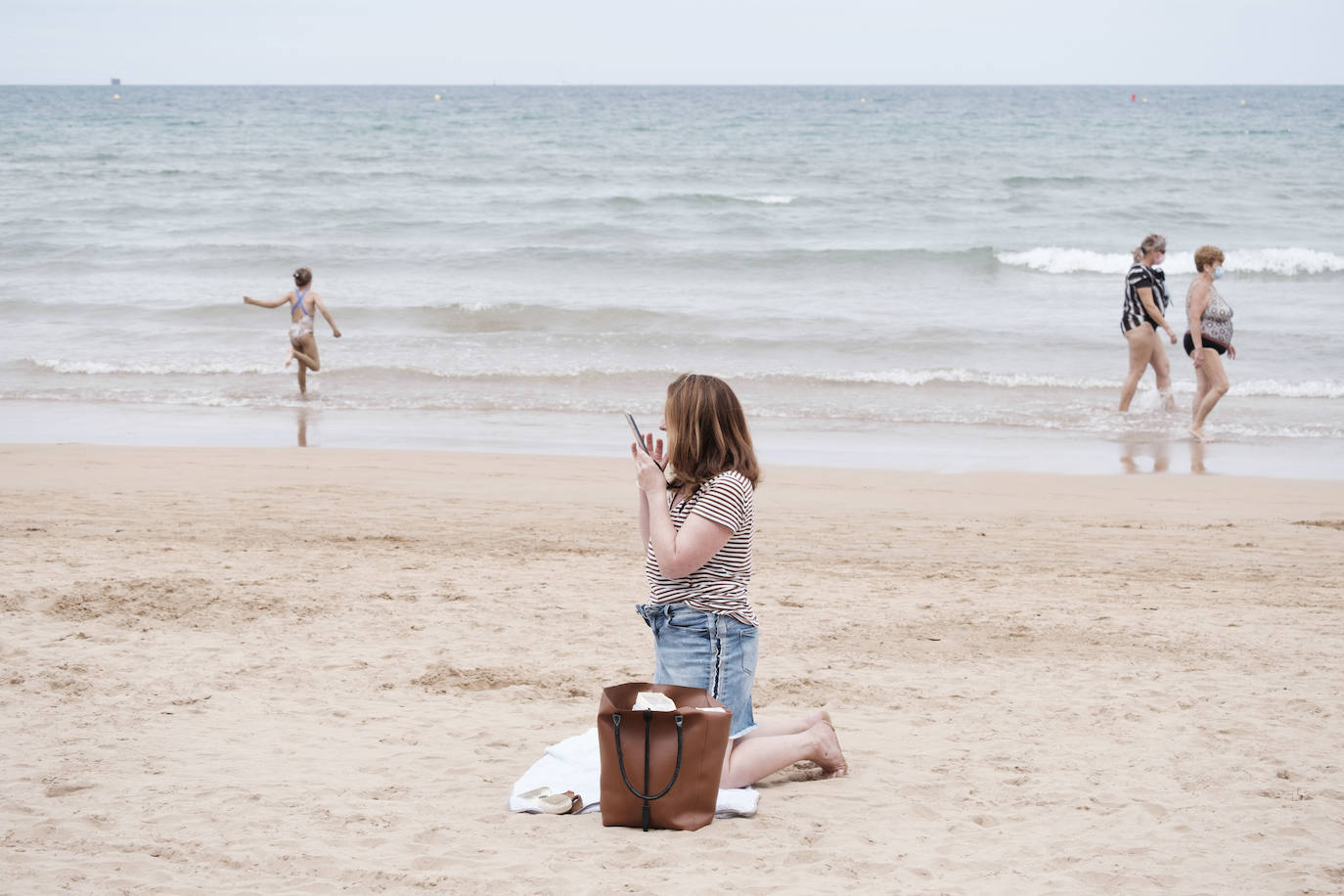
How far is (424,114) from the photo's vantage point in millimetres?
66500

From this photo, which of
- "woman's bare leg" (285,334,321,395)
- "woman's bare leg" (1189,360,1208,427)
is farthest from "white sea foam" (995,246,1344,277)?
"woman's bare leg" (285,334,321,395)

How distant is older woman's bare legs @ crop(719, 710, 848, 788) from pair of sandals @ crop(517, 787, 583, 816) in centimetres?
47

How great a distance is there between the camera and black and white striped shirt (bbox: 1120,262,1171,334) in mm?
10766

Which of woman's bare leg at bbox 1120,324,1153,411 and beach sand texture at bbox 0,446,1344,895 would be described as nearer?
beach sand texture at bbox 0,446,1344,895

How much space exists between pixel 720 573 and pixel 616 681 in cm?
152

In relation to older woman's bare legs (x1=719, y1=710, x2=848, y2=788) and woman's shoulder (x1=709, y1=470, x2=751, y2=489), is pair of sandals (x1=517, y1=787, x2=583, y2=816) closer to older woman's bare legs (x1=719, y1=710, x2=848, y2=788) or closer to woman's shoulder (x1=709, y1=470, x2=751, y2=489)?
older woman's bare legs (x1=719, y1=710, x2=848, y2=788)

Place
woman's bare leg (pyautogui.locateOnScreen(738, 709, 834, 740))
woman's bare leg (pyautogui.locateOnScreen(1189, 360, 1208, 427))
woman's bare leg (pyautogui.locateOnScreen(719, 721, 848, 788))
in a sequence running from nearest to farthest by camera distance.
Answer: woman's bare leg (pyautogui.locateOnScreen(719, 721, 848, 788))
woman's bare leg (pyautogui.locateOnScreen(738, 709, 834, 740))
woman's bare leg (pyautogui.locateOnScreen(1189, 360, 1208, 427))

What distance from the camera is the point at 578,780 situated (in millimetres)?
3924

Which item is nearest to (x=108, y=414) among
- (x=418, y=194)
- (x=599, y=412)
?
(x=599, y=412)

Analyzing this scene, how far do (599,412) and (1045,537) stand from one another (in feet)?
18.4

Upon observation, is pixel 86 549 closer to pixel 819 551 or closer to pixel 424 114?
pixel 819 551

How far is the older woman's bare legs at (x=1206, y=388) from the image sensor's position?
10.2 m

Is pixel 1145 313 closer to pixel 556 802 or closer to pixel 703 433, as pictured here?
pixel 703 433

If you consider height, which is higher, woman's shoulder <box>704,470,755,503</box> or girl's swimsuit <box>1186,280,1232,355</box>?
girl's swimsuit <box>1186,280,1232,355</box>
